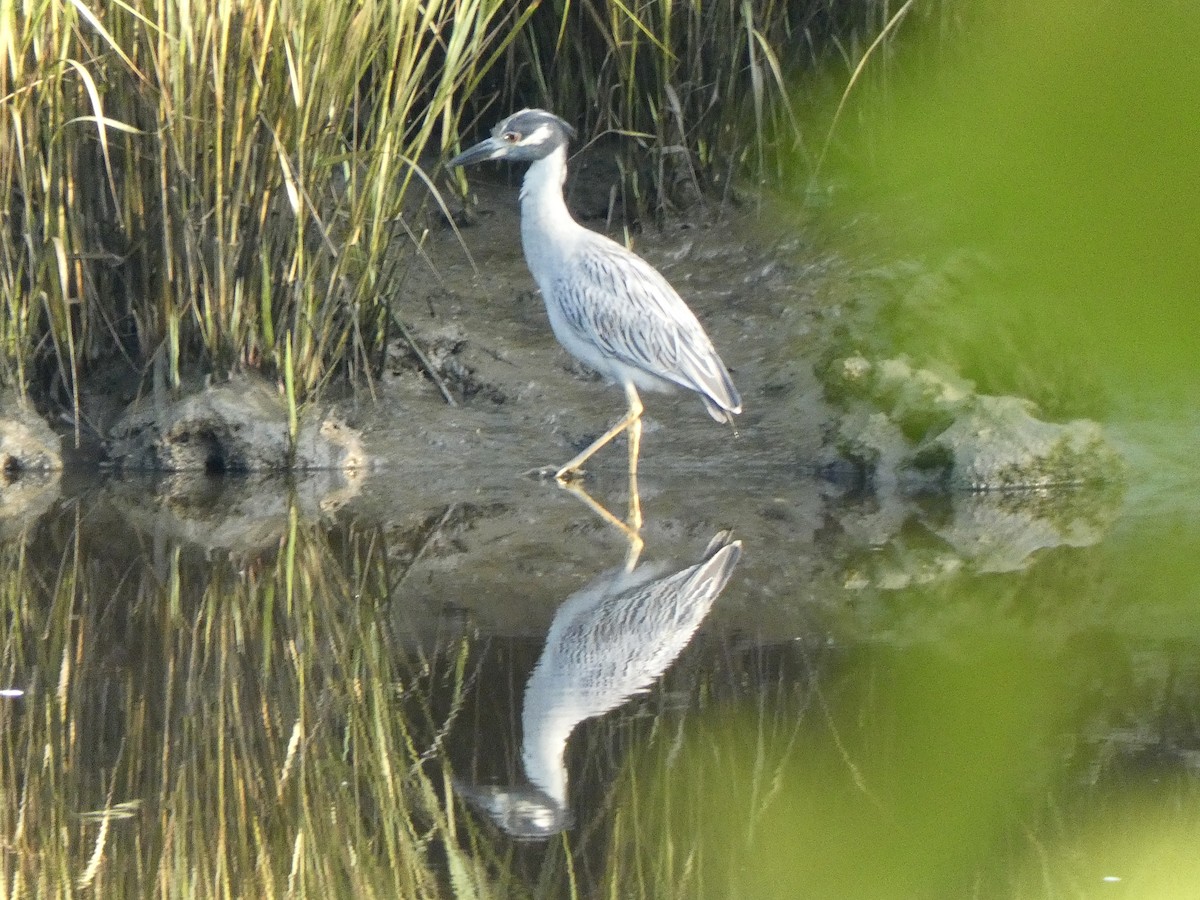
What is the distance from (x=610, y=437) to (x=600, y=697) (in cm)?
297

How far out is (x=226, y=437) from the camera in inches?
222

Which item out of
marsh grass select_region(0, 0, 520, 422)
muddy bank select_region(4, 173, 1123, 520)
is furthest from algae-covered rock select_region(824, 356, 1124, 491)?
marsh grass select_region(0, 0, 520, 422)

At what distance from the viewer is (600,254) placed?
5840 millimetres

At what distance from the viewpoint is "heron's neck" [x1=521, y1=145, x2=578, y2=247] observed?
5.92 meters

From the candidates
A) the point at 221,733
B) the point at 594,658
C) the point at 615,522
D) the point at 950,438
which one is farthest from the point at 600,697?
the point at 950,438

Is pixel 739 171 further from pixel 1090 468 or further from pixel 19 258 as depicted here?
pixel 19 258

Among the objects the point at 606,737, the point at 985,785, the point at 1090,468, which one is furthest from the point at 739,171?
the point at 985,785

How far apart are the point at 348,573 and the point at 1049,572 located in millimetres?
1857

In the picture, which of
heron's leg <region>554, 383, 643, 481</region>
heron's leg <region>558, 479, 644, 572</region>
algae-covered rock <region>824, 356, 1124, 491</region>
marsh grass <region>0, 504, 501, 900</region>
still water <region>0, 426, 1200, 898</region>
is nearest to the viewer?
still water <region>0, 426, 1200, 898</region>

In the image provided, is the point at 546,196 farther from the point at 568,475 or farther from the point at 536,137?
the point at 568,475

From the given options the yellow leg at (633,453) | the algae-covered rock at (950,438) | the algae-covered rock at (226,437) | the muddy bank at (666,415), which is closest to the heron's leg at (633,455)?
the yellow leg at (633,453)

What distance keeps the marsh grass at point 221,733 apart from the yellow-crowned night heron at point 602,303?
178 centimetres

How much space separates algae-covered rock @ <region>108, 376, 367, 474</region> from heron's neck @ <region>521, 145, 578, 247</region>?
1153 millimetres

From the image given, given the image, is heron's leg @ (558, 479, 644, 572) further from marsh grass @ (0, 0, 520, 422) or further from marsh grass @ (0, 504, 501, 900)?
marsh grass @ (0, 0, 520, 422)
